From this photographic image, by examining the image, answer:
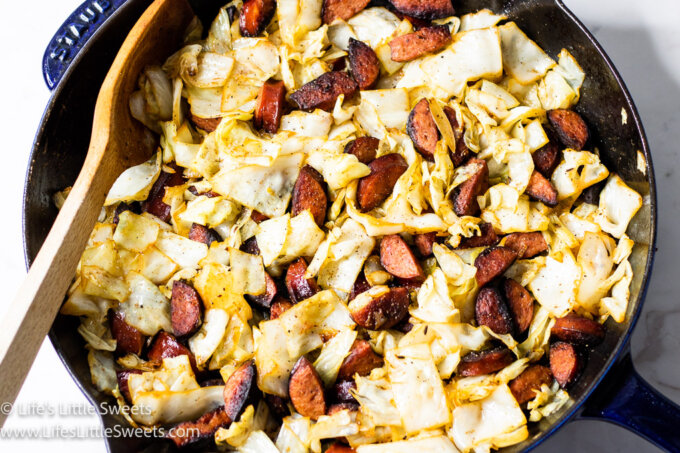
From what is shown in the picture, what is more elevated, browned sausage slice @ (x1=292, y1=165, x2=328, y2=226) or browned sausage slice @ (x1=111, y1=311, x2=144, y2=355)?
browned sausage slice @ (x1=292, y1=165, x2=328, y2=226)

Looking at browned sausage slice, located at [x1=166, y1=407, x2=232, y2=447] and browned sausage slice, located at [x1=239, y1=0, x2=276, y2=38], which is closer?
browned sausage slice, located at [x1=166, y1=407, x2=232, y2=447]

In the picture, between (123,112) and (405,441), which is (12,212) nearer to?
(123,112)

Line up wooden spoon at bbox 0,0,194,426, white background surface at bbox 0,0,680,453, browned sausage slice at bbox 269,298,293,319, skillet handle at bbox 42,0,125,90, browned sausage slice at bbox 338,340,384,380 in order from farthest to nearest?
white background surface at bbox 0,0,680,453
skillet handle at bbox 42,0,125,90
browned sausage slice at bbox 269,298,293,319
browned sausage slice at bbox 338,340,384,380
wooden spoon at bbox 0,0,194,426

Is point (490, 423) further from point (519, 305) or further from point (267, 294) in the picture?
point (267, 294)

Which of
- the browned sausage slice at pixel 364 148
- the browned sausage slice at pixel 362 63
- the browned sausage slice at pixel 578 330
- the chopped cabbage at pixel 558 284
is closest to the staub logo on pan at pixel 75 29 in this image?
the browned sausage slice at pixel 362 63

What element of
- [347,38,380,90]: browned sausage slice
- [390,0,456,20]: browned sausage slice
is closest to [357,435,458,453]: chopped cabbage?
[347,38,380,90]: browned sausage slice

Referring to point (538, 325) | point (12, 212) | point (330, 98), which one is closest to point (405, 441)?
point (538, 325)

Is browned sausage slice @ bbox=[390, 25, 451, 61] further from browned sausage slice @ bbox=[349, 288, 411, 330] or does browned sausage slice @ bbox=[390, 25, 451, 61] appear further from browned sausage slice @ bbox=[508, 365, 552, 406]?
browned sausage slice @ bbox=[508, 365, 552, 406]
